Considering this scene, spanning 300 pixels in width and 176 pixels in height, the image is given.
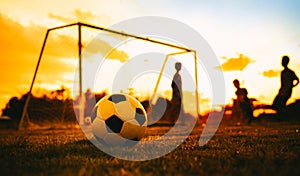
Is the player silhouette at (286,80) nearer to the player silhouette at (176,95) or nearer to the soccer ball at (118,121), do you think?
the player silhouette at (176,95)

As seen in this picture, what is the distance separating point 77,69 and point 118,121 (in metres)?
4.83

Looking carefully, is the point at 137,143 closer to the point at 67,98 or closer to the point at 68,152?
the point at 68,152

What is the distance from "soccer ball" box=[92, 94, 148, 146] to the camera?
12.9 ft

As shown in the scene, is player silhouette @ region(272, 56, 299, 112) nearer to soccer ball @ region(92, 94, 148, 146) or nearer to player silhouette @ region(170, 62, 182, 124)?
player silhouette @ region(170, 62, 182, 124)

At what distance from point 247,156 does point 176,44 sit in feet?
32.4

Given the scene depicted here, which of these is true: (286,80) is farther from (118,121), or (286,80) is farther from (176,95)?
(118,121)

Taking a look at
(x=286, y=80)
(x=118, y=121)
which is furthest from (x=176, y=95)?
(x=118, y=121)

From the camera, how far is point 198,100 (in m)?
13.4

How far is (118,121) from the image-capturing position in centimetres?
398

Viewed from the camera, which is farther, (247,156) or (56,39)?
(56,39)

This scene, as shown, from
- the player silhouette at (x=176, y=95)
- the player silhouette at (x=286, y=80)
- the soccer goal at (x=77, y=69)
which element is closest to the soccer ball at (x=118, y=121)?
the soccer goal at (x=77, y=69)

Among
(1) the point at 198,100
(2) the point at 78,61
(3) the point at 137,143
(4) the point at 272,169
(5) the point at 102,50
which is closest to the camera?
(4) the point at 272,169

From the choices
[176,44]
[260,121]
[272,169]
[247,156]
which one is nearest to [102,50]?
[176,44]

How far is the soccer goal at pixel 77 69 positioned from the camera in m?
8.88
